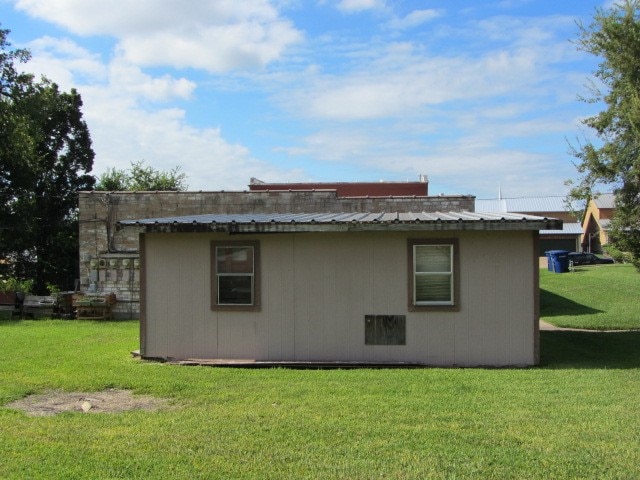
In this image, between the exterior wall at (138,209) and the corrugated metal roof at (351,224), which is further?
the exterior wall at (138,209)

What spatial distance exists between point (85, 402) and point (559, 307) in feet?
55.8

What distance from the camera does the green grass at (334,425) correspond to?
4816 millimetres

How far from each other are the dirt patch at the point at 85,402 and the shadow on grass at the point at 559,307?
1433cm

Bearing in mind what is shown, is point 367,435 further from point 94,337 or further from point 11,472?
point 94,337

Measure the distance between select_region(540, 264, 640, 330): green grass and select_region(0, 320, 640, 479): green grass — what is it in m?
7.27

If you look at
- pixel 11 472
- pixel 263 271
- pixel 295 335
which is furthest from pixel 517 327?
pixel 11 472

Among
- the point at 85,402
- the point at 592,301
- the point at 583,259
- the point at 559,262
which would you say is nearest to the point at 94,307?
the point at 85,402

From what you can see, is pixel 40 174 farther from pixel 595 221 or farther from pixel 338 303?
pixel 595 221

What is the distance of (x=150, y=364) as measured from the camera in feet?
33.0

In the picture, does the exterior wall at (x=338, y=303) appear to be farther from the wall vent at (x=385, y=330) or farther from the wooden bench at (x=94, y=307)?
the wooden bench at (x=94, y=307)

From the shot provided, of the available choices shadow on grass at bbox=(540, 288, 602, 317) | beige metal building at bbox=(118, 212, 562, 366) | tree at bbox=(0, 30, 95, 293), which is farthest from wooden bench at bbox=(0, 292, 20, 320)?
shadow on grass at bbox=(540, 288, 602, 317)

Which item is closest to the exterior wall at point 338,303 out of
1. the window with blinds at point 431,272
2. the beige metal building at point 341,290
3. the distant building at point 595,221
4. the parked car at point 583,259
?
the beige metal building at point 341,290

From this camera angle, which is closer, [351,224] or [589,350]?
[351,224]

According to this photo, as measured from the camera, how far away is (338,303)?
10.3 m
